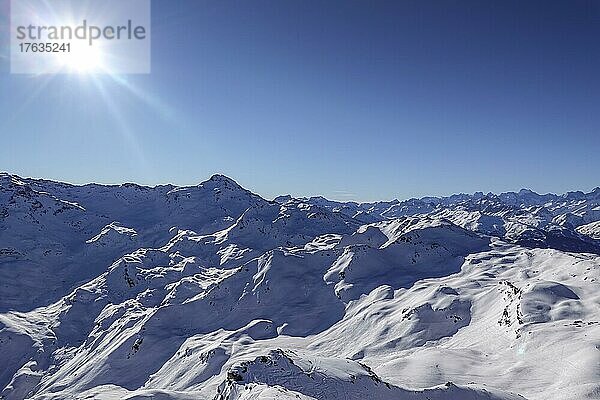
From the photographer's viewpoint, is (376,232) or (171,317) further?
(376,232)

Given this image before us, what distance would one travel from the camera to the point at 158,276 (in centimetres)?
13188

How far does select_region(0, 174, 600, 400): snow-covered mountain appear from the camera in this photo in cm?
3300

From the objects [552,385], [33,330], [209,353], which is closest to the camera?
[552,385]

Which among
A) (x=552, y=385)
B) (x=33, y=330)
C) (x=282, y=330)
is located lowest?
(x=33, y=330)

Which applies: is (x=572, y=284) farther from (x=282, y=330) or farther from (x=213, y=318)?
(x=213, y=318)

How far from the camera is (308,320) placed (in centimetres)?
8444

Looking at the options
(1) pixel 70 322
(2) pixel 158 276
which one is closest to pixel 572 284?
(2) pixel 158 276

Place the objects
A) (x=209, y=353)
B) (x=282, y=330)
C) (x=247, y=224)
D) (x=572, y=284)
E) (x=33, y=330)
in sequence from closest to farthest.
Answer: (x=572, y=284), (x=209, y=353), (x=282, y=330), (x=33, y=330), (x=247, y=224)

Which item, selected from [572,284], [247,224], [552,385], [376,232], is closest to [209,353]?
[552,385]

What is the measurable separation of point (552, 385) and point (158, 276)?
119 metres

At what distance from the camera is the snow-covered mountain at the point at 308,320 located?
33.0 metres

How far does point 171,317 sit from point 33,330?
4314 centimetres

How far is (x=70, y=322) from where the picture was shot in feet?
377

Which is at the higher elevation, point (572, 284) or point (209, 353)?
point (572, 284)
